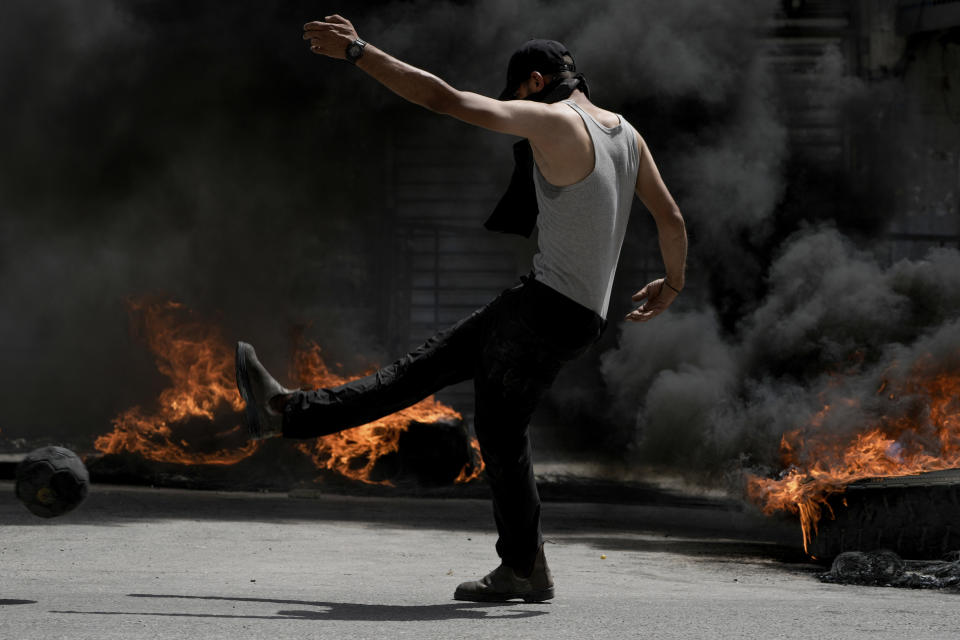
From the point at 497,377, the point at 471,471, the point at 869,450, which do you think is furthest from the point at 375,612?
the point at 471,471

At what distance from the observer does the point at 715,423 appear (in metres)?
8.45

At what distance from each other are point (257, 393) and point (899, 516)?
3.07 meters

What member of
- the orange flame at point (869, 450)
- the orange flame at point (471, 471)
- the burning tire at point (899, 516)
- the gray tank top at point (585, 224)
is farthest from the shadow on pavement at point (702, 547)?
the gray tank top at point (585, 224)

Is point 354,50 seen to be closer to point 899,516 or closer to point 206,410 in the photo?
point 899,516

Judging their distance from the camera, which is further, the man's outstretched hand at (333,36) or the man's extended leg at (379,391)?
the man's extended leg at (379,391)

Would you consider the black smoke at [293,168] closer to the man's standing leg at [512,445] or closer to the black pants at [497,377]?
the man's standing leg at [512,445]

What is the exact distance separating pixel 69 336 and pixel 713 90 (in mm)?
7332

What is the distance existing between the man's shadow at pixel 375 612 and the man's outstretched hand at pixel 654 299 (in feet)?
3.16

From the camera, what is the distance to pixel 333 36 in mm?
2807

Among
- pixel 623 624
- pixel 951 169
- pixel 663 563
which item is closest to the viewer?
pixel 623 624

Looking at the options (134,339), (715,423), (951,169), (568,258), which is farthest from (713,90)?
(568,258)

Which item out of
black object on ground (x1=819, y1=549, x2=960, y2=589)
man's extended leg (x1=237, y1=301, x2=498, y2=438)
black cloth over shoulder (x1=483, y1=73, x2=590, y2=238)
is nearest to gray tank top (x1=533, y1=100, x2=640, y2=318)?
black cloth over shoulder (x1=483, y1=73, x2=590, y2=238)

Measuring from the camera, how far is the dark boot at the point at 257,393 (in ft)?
10.2

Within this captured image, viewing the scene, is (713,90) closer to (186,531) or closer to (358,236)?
(358,236)
